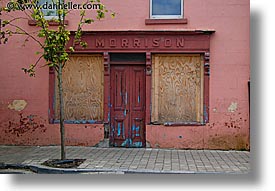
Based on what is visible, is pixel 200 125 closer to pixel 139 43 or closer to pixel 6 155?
pixel 139 43

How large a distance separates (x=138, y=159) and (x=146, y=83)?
228 cm

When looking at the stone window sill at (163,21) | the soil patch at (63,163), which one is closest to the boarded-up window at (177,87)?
the stone window sill at (163,21)

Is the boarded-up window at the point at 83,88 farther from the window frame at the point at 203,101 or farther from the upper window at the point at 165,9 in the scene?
the upper window at the point at 165,9

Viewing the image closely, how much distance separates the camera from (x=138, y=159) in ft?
30.6

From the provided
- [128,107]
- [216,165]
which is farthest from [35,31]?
[216,165]

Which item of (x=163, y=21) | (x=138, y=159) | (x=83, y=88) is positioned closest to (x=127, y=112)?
(x=83, y=88)

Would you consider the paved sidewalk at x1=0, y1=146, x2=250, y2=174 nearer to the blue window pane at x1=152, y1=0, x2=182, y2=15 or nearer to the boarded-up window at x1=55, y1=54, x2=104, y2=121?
the boarded-up window at x1=55, y1=54, x2=104, y2=121

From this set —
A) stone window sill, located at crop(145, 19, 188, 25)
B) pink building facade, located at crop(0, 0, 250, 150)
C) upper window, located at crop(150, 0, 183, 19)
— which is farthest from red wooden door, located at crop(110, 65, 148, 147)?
upper window, located at crop(150, 0, 183, 19)

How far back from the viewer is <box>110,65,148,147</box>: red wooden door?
11008mm

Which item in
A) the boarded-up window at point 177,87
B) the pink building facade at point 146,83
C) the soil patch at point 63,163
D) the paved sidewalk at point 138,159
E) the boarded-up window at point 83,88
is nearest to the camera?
the paved sidewalk at point 138,159

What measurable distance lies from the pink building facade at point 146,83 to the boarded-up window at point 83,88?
1.0 inches

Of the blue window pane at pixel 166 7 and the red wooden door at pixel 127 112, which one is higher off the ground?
the blue window pane at pixel 166 7

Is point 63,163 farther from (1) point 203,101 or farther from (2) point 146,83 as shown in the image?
(1) point 203,101

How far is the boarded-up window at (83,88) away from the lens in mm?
11008
